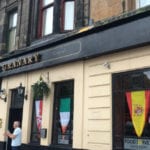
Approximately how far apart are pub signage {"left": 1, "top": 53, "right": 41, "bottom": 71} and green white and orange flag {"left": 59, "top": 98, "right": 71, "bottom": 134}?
2033 mm

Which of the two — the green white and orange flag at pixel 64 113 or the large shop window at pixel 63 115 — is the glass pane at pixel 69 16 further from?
the green white and orange flag at pixel 64 113

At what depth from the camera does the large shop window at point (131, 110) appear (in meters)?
9.26

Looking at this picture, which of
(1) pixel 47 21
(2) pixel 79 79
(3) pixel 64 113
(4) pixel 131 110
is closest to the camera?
(4) pixel 131 110

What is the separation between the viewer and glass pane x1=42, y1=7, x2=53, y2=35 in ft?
46.2

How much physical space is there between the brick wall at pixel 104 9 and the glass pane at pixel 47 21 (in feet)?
8.05

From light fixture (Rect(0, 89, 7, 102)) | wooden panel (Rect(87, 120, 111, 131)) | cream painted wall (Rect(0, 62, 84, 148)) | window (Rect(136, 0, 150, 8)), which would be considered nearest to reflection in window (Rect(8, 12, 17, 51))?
cream painted wall (Rect(0, 62, 84, 148))

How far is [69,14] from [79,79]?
332cm

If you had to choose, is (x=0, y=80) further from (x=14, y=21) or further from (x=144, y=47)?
(x=144, y=47)

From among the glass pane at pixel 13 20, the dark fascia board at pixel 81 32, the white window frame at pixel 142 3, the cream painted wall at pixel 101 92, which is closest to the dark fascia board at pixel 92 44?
the dark fascia board at pixel 81 32

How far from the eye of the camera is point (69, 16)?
1346cm

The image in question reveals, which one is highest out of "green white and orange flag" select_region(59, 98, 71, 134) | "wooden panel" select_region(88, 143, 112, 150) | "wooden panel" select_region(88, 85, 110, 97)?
"wooden panel" select_region(88, 85, 110, 97)

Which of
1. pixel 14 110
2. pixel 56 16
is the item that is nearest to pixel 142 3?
pixel 56 16

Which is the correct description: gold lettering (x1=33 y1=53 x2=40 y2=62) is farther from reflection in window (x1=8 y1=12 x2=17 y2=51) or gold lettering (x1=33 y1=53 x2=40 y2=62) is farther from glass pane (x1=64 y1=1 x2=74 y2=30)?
reflection in window (x1=8 y1=12 x2=17 y2=51)

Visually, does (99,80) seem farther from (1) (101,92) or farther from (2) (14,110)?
(2) (14,110)
